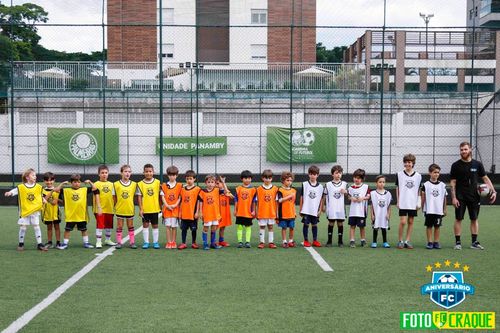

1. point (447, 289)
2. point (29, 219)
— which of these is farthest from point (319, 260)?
point (29, 219)

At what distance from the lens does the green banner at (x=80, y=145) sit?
30438 mm

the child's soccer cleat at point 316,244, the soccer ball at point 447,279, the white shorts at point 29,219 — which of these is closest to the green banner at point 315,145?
the child's soccer cleat at point 316,244

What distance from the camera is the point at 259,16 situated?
42.9 metres

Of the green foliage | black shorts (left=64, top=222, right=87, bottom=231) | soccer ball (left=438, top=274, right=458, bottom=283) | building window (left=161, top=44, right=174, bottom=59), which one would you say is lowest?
soccer ball (left=438, top=274, right=458, bottom=283)

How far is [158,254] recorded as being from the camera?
10.5 m

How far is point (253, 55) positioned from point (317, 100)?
8.95m

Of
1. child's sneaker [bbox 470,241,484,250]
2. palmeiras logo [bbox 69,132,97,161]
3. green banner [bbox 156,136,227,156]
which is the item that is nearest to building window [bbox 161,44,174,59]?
green banner [bbox 156,136,227,156]

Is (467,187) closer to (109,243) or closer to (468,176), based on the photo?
(468,176)

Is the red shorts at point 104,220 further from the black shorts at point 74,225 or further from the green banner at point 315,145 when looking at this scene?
the green banner at point 315,145

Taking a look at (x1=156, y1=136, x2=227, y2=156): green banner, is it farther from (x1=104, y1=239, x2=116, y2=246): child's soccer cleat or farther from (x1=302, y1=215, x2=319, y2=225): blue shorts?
(x1=302, y1=215, x2=319, y2=225): blue shorts

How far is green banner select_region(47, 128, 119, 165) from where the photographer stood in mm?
30438

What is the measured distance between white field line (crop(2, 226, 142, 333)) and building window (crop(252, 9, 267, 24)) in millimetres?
34354

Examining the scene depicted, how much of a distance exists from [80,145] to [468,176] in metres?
22.9

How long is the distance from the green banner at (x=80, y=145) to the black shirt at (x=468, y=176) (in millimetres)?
21832
